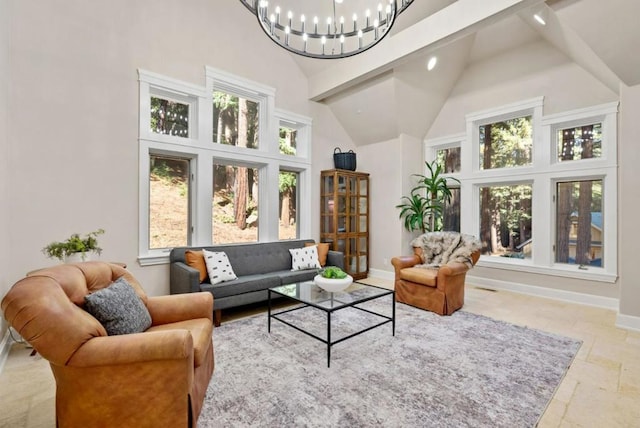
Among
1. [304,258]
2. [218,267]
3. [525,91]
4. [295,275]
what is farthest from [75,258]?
[525,91]

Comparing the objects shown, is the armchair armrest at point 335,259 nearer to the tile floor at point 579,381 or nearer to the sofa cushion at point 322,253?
the sofa cushion at point 322,253

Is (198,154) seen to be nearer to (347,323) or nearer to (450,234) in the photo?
(347,323)

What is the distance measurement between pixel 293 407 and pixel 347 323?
1.50 m

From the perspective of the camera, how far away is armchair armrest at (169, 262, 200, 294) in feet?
10.6

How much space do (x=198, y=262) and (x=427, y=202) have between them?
3933mm

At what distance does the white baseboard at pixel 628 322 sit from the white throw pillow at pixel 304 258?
3.49 metres

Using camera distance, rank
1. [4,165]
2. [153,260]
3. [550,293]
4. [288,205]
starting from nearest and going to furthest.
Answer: [4,165] → [153,260] → [550,293] → [288,205]

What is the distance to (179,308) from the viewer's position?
2229 mm

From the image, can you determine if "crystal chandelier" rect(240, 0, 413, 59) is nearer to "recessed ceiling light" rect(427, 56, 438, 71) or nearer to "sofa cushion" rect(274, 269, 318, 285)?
"recessed ceiling light" rect(427, 56, 438, 71)

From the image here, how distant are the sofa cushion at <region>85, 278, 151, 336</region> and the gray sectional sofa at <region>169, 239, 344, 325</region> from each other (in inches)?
49.5

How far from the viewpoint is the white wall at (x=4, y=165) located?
2600 millimetres

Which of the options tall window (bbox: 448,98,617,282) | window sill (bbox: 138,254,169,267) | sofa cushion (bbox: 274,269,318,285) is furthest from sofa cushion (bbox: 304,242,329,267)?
tall window (bbox: 448,98,617,282)

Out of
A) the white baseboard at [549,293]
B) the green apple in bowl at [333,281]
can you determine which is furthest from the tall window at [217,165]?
the white baseboard at [549,293]

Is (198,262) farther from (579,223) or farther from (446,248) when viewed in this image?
(579,223)
